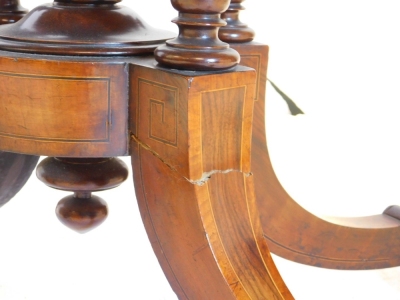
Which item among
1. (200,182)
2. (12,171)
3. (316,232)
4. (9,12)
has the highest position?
(9,12)

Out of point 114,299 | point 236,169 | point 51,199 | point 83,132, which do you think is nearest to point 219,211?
point 236,169

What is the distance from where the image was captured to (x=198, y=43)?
2.64 ft

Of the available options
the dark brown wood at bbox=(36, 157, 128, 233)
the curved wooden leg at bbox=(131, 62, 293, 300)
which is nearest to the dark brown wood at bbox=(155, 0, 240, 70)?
the curved wooden leg at bbox=(131, 62, 293, 300)

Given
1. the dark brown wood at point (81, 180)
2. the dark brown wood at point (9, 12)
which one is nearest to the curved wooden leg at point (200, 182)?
the dark brown wood at point (81, 180)

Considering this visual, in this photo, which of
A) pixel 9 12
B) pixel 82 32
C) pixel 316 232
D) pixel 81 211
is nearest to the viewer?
pixel 82 32

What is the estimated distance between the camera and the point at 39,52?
865mm

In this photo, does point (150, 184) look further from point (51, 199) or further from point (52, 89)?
point (51, 199)

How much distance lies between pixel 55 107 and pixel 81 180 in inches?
6.5

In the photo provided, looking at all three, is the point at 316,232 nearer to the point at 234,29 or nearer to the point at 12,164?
the point at 234,29

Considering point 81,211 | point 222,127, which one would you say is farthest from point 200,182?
point 81,211

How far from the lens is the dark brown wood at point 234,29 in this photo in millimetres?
1084

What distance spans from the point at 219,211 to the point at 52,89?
0.23 m

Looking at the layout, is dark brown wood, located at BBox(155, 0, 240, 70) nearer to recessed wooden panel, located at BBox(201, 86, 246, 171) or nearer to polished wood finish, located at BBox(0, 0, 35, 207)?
recessed wooden panel, located at BBox(201, 86, 246, 171)

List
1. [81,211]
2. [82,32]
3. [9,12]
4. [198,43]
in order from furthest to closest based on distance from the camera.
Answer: [9,12]
[81,211]
[82,32]
[198,43]
